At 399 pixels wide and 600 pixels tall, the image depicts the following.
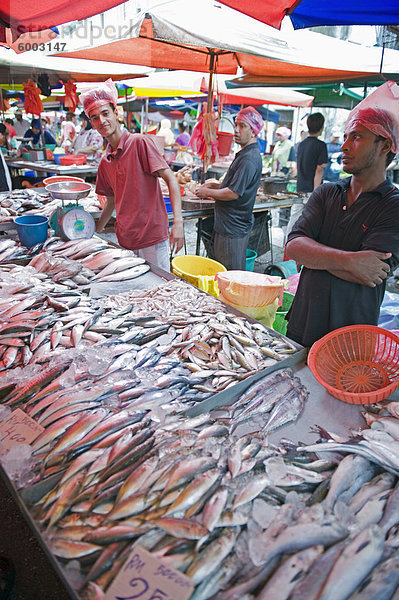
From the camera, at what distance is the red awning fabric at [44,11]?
3150 millimetres

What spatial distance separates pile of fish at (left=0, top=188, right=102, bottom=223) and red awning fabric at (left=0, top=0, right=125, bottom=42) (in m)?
1.76

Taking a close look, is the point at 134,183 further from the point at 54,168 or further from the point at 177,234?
the point at 54,168

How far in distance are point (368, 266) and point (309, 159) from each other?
21.2ft

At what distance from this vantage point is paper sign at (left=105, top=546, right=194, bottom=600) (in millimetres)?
969

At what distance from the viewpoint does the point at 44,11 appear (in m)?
3.26

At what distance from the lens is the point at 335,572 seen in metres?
1.00

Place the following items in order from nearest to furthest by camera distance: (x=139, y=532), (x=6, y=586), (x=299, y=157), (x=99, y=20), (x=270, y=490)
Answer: (x=139, y=532)
(x=270, y=490)
(x=6, y=586)
(x=99, y=20)
(x=299, y=157)

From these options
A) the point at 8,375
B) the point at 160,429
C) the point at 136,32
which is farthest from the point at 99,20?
the point at 160,429

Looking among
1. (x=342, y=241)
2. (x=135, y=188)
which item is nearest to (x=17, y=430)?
(x=342, y=241)

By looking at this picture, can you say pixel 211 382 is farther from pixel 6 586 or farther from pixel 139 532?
pixel 6 586

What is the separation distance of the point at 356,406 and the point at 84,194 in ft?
9.87

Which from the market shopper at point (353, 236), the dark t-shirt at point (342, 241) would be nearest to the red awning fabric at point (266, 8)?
the market shopper at point (353, 236)

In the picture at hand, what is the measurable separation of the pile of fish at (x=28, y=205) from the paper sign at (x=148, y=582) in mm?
3910

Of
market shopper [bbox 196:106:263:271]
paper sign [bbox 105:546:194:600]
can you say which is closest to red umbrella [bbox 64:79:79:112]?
market shopper [bbox 196:106:263:271]
